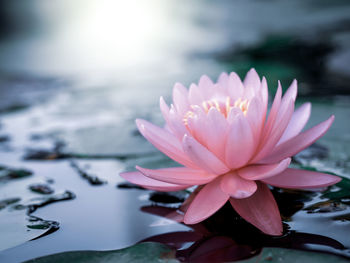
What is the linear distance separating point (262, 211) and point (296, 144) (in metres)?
Answer: 0.20

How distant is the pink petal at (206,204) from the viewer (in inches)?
29.5

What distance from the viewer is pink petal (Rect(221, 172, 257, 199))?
0.71 metres

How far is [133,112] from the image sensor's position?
1.97 m

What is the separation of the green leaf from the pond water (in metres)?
0.02

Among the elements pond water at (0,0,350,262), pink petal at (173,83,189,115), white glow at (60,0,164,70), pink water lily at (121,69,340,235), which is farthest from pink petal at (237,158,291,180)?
white glow at (60,0,164,70)

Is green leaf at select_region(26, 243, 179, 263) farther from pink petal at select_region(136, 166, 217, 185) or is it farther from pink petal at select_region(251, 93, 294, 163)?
pink petal at select_region(251, 93, 294, 163)

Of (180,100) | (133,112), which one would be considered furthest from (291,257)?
(133,112)

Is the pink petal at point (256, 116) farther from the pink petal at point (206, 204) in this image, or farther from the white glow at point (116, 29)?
the white glow at point (116, 29)

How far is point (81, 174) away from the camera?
3.85 feet

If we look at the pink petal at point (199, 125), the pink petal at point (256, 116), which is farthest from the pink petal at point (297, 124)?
the pink petal at point (199, 125)

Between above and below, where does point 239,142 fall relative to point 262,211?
above

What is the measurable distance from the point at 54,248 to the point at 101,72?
312 cm

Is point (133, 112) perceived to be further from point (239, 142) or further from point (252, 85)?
point (239, 142)

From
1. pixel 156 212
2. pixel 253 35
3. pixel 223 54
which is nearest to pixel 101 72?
pixel 223 54
